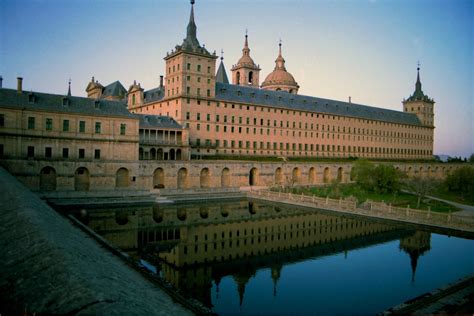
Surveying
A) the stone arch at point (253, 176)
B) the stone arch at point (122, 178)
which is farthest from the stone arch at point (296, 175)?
the stone arch at point (122, 178)

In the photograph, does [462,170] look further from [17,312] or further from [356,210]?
[17,312]

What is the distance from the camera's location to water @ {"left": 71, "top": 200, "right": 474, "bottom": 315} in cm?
1764

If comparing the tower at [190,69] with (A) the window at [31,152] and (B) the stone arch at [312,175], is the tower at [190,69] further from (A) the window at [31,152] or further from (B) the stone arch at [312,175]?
(A) the window at [31,152]

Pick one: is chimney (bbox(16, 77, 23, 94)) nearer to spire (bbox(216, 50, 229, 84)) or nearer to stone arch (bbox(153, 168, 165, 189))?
stone arch (bbox(153, 168, 165, 189))

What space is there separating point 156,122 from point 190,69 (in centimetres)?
1082

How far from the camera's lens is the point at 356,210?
1495 inches

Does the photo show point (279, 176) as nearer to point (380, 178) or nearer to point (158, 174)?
point (380, 178)

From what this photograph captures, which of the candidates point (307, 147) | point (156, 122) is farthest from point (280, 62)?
point (156, 122)

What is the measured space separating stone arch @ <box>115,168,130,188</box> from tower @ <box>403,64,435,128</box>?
85963mm

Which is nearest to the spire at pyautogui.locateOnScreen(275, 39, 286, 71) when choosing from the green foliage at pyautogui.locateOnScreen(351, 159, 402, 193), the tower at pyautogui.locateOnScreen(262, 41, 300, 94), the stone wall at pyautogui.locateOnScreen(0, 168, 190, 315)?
the tower at pyautogui.locateOnScreen(262, 41, 300, 94)

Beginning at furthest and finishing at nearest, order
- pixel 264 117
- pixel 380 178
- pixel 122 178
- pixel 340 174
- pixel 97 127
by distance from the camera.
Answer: pixel 340 174 < pixel 264 117 < pixel 380 178 < pixel 122 178 < pixel 97 127

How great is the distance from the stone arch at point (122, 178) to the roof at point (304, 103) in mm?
22248

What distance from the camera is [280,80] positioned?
96.0 metres

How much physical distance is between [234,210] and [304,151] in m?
37.3
